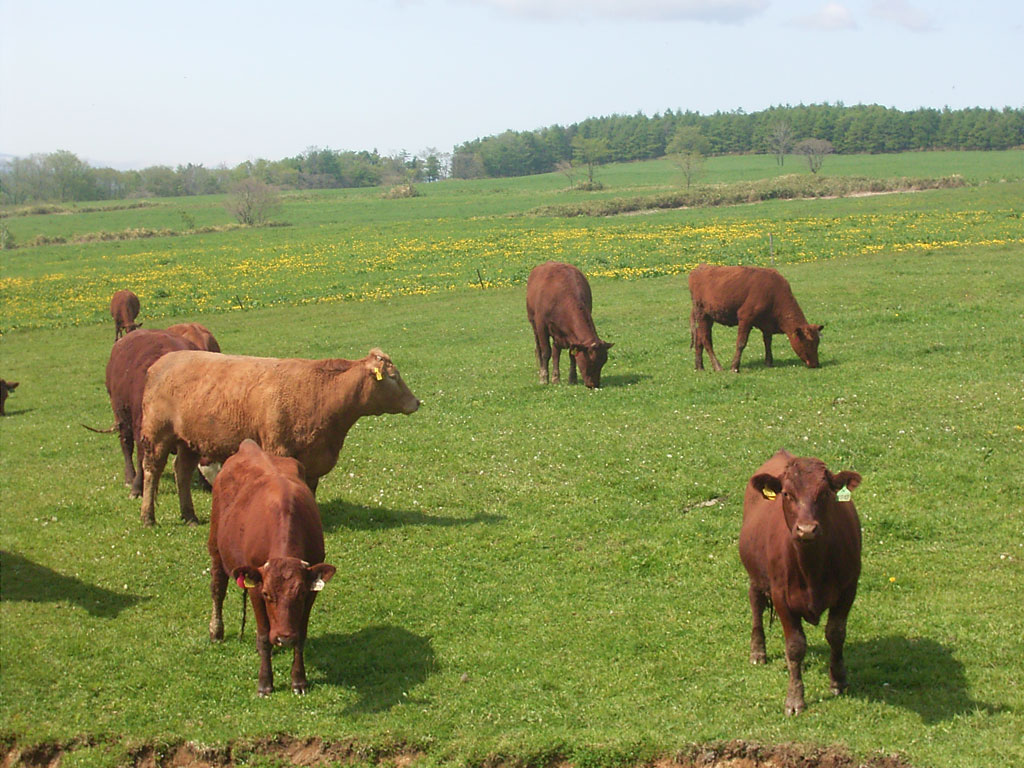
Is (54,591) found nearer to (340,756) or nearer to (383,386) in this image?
(383,386)

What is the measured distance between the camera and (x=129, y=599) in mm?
10484

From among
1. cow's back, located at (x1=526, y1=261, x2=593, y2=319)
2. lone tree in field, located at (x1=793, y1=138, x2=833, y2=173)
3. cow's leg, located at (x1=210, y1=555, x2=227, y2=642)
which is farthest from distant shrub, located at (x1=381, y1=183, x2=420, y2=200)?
cow's leg, located at (x1=210, y1=555, x2=227, y2=642)

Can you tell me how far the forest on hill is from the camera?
12519cm

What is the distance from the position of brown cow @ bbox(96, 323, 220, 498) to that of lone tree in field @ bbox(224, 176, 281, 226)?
237 ft

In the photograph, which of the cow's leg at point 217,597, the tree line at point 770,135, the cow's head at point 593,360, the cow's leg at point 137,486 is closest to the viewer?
the cow's leg at point 217,597

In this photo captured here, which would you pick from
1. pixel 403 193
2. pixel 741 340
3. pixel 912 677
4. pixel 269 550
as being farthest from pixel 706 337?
pixel 403 193

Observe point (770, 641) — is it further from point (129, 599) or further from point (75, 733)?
point (129, 599)

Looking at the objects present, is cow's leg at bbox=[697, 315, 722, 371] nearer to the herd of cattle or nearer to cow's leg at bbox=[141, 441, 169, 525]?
the herd of cattle

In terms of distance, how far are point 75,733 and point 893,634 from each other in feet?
22.7

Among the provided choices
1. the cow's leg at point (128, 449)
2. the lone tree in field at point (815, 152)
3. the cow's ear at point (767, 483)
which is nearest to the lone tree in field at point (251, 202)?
the lone tree in field at point (815, 152)

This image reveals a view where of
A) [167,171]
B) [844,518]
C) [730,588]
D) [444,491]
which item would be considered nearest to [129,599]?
[444,491]

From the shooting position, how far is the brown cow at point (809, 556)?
277 inches

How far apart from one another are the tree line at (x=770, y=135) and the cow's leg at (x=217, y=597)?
140 metres

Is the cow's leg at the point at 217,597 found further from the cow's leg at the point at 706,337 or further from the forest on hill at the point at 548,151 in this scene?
the forest on hill at the point at 548,151
